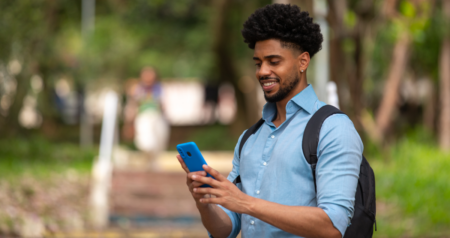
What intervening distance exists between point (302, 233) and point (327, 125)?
39 cm

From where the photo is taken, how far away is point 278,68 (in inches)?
89.5

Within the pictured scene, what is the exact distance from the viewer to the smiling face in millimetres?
2273

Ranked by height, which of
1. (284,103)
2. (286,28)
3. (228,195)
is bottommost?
(228,195)

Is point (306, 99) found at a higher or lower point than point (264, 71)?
lower

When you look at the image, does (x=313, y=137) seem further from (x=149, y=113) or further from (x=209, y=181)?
(x=149, y=113)

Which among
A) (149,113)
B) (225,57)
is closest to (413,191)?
(149,113)

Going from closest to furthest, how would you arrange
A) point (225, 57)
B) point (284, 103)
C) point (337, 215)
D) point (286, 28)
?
point (337, 215)
point (286, 28)
point (284, 103)
point (225, 57)

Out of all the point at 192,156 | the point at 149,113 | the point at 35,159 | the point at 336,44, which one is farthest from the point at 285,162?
the point at 35,159

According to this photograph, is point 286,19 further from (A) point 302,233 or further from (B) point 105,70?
(B) point 105,70

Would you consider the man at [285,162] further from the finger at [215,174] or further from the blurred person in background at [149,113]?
the blurred person in background at [149,113]

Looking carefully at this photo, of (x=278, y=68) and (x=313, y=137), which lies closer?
(x=313, y=137)

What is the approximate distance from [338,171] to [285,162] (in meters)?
0.22

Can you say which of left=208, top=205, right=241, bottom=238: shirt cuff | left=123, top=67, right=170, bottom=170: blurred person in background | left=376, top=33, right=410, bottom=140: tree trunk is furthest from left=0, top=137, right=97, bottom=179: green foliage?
left=208, top=205, right=241, bottom=238: shirt cuff

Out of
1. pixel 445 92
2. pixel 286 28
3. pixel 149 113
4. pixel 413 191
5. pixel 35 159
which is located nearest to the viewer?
pixel 286 28
